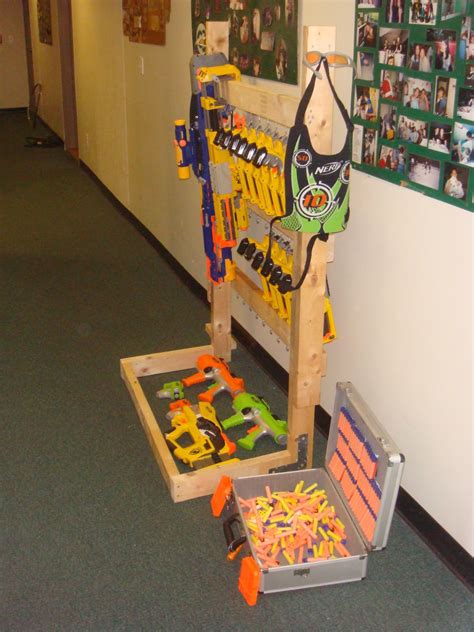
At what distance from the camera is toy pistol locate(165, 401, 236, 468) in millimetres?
2533

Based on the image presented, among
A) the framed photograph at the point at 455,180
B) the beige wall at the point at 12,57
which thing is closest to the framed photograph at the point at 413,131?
the framed photograph at the point at 455,180

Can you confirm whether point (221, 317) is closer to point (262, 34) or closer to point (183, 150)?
point (183, 150)

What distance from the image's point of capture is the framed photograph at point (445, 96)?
180 cm

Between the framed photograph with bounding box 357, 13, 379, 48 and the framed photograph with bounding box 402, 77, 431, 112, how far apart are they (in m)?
0.20

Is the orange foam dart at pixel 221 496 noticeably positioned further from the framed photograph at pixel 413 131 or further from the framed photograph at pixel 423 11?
the framed photograph at pixel 423 11

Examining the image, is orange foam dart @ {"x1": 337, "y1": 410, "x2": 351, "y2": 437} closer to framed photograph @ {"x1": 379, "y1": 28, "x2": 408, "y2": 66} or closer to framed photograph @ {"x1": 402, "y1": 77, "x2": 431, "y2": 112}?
framed photograph @ {"x1": 402, "y1": 77, "x2": 431, "y2": 112}

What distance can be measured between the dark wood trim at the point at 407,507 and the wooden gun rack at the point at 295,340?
1.14ft

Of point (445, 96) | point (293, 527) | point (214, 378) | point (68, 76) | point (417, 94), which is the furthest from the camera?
point (68, 76)

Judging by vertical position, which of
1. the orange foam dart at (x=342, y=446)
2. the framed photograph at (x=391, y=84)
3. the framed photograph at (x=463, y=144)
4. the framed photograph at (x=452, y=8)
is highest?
the framed photograph at (x=452, y=8)

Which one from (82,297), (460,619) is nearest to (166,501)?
(460,619)

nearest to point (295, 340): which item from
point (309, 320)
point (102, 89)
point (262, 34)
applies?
point (309, 320)

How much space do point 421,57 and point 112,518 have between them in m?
1.71

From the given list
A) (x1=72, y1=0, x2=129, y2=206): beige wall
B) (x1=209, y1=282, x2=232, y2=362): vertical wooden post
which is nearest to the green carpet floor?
(x1=209, y1=282, x2=232, y2=362): vertical wooden post

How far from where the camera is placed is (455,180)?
72.2 inches
